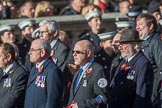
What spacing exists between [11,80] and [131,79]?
1829 millimetres

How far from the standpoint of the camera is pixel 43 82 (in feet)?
36.9

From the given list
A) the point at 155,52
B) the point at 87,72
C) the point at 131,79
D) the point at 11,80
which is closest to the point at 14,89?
the point at 11,80

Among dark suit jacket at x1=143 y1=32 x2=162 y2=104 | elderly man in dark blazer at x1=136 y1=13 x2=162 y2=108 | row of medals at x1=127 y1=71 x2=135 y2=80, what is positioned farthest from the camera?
elderly man in dark blazer at x1=136 y1=13 x2=162 y2=108

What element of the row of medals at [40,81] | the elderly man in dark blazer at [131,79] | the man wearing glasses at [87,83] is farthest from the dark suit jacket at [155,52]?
the row of medals at [40,81]

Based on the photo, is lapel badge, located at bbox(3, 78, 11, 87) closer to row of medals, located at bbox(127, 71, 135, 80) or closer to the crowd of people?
the crowd of people

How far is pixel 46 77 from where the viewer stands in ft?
36.9

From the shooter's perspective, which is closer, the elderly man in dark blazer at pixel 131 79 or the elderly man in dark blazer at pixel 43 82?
the elderly man in dark blazer at pixel 131 79

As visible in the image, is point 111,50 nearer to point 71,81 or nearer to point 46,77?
point 71,81

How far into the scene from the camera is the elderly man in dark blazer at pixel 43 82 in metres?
11.1

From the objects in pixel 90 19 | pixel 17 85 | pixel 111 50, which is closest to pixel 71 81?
pixel 17 85

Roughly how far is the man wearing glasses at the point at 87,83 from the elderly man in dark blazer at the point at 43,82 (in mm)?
219

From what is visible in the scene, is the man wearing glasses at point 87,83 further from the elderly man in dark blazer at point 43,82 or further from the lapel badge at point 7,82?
the lapel badge at point 7,82

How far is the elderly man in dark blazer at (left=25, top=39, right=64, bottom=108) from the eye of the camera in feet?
36.4

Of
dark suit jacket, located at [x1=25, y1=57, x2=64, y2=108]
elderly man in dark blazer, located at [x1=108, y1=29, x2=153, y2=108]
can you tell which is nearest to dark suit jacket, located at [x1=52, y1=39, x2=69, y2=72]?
dark suit jacket, located at [x1=25, y1=57, x2=64, y2=108]
